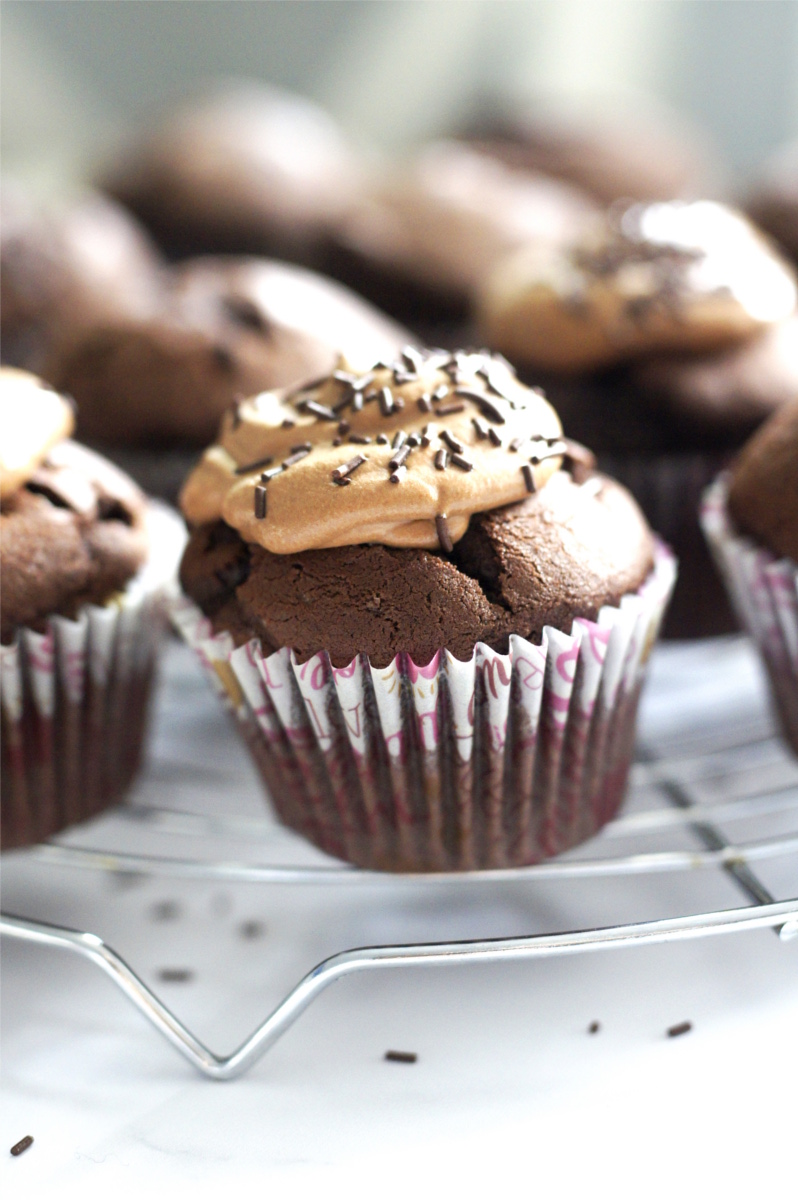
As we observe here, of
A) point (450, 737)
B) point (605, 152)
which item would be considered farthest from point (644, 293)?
point (605, 152)

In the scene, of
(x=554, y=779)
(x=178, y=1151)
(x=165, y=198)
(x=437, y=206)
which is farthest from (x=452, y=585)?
(x=165, y=198)

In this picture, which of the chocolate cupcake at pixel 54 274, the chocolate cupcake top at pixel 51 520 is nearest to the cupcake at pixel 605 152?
the chocolate cupcake at pixel 54 274

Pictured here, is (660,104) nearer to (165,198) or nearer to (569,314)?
(165,198)

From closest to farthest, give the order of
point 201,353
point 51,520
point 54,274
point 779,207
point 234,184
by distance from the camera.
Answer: point 51,520 → point 201,353 → point 779,207 → point 54,274 → point 234,184

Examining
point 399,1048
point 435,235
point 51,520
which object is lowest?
point 399,1048

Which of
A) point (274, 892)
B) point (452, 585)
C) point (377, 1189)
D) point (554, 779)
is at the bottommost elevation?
point (274, 892)

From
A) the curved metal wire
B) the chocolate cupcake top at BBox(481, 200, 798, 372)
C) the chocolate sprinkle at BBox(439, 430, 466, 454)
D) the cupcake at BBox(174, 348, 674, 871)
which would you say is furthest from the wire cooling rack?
the chocolate cupcake top at BBox(481, 200, 798, 372)

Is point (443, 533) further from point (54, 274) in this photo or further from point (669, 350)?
point (54, 274)
